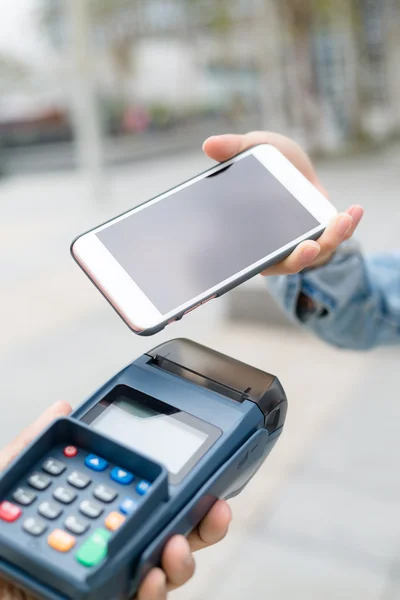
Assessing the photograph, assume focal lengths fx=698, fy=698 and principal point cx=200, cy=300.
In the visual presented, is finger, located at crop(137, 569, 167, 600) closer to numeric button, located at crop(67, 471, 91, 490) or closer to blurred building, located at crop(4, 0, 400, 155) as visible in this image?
numeric button, located at crop(67, 471, 91, 490)

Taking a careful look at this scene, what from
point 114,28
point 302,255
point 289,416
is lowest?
point 289,416

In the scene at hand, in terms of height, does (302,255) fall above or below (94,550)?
above

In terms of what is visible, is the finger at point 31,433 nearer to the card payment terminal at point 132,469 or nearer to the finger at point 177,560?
the card payment terminal at point 132,469

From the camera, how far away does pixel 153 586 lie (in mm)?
449

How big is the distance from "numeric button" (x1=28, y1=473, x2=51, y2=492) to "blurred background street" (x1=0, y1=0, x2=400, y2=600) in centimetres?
37

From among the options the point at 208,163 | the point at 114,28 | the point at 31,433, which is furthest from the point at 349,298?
the point at 114,28

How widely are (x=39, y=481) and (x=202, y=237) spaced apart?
253 mm

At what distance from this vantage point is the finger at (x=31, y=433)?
580mm

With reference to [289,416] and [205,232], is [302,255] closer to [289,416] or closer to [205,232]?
[205,232]

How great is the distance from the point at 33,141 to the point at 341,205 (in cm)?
541

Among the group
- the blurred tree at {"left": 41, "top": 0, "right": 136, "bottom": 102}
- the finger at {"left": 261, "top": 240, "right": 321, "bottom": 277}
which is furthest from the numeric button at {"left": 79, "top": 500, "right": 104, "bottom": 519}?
the blurred tree at {"left": 41, "top": 0, "right": 136, "bottom": 102}

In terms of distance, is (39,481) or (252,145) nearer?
(39,481)

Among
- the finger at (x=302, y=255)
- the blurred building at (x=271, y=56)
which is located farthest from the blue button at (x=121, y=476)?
the blurred building at (x=271, y=56)

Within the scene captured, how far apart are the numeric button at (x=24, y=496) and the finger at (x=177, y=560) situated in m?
0.10
